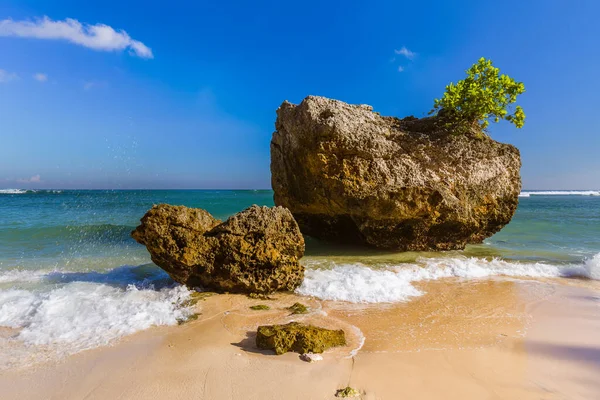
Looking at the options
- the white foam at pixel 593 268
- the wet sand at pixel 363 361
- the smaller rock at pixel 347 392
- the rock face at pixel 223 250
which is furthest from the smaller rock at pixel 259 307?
the white foam at pixel 593 268

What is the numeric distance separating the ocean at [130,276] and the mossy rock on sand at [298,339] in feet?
6.10

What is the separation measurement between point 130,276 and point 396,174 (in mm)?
7857

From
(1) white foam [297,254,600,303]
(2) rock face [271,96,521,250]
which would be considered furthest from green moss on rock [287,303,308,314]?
(2) rock face [271,96,521,250]

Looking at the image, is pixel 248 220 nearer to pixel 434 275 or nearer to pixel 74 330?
pixel 74 330

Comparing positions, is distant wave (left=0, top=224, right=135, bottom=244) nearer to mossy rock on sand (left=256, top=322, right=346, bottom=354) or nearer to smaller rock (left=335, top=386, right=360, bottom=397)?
mossy rock on sand (left=256, top=322, right=346, bottom=354)

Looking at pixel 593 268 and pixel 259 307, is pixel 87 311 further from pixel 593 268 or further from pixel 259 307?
pixel 593 268

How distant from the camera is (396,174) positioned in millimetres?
10164

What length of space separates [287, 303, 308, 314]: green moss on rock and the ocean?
69 cm

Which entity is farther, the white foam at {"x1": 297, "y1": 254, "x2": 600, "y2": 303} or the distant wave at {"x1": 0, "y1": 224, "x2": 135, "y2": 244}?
the distant wave at {"x1": 0, "y1": 224, "x2": 135, "y2": 244}

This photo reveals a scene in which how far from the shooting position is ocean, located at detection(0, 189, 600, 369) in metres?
5.13

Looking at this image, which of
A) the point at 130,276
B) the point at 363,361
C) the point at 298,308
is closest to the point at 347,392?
the point at 363,361

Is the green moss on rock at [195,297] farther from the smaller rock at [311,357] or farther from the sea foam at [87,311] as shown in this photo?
the smaller rock at [311,357]

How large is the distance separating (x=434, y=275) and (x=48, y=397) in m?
7.83

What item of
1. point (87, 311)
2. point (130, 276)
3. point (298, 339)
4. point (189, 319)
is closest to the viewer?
point (298, 339)
